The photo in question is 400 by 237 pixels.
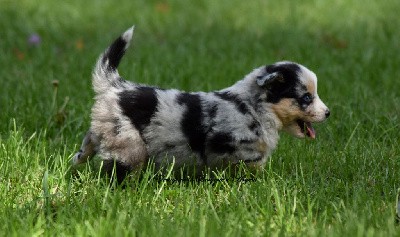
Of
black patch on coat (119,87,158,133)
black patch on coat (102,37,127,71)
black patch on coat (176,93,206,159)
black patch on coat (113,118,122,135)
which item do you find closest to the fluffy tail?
black patch on coat (102,37,127,71)

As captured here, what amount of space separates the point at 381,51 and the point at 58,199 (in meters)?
5.62

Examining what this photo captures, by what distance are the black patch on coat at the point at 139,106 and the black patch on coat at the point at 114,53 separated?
26 centimetres

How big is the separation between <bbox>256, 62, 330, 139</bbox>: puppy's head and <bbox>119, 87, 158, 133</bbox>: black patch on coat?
70 centimetres

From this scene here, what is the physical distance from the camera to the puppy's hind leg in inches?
199

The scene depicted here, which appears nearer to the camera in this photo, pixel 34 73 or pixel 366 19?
pixel 34 73

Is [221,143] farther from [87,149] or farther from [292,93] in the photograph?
[87,149]

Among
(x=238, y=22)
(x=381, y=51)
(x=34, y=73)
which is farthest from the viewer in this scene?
(x=238, y=22)

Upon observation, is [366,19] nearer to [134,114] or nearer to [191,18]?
[191,18]

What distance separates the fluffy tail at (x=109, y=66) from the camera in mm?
5105

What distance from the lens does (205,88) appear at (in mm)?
7457

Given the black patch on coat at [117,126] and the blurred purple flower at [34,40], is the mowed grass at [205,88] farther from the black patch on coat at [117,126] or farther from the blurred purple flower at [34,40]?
the black patch on coat at [117,126]

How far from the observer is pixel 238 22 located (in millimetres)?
10742

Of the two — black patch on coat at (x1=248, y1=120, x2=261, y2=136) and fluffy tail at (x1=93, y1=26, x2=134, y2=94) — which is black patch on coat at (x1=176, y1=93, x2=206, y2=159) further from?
fluffy tail at (x1=93, y1=26, x2=134, y2=94)

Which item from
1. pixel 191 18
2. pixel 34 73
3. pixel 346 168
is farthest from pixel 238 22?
pixel 346 168
